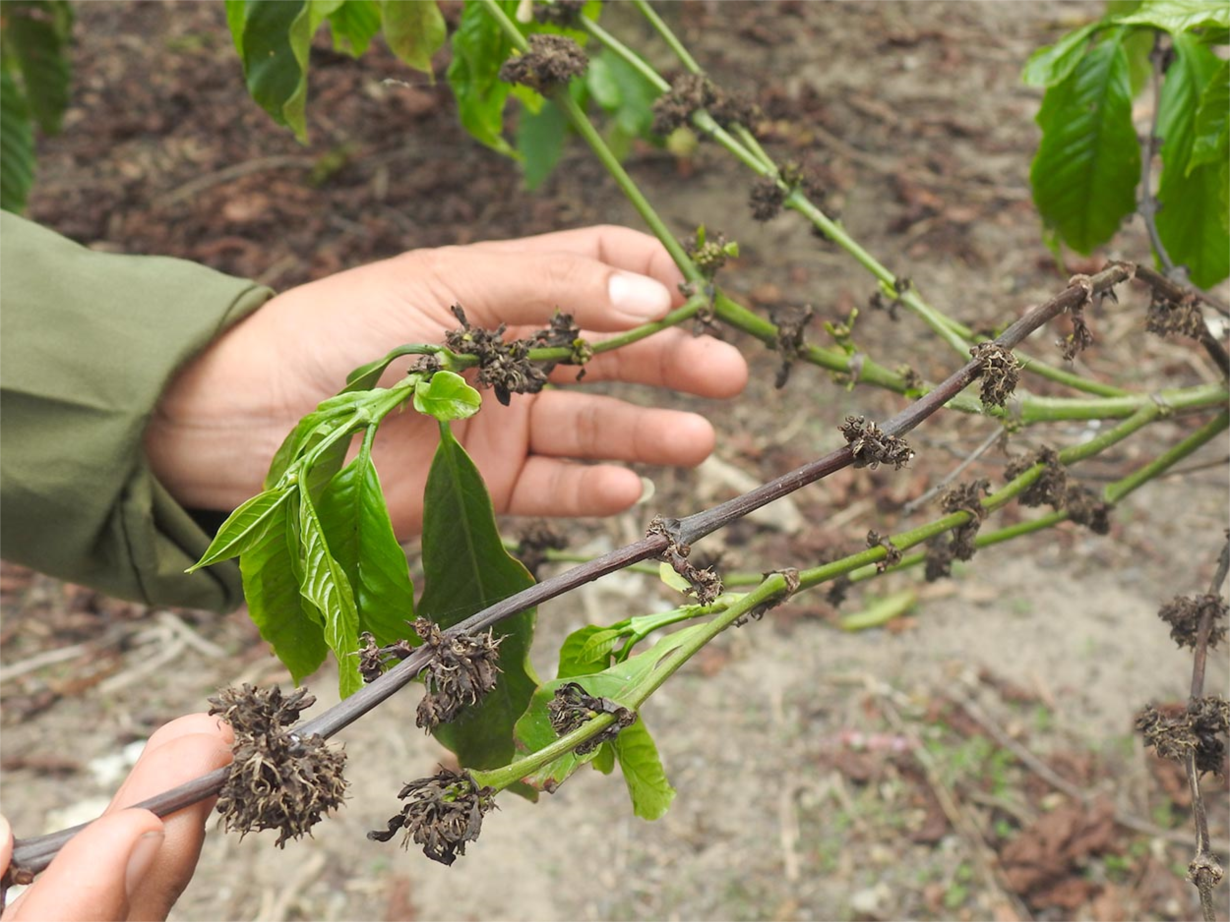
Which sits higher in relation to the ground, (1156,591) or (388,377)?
(388,377)

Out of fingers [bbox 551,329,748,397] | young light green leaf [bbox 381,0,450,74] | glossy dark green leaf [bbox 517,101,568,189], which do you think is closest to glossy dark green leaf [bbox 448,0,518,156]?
young light green leaf [bbox 381,0,450,74]

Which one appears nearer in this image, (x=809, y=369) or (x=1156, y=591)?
(x=1156, y=591)

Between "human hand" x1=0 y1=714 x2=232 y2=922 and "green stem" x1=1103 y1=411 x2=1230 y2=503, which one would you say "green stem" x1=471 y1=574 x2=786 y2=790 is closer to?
"human hand" x1=0 y1=714 x2=232 y2=922

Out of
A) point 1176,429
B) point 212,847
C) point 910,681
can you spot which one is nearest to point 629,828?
point 910,681

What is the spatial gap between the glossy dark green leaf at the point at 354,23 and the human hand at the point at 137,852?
31.5 inches

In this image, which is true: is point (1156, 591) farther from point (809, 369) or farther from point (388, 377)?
point (388, 377)

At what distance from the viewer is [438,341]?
1593 mm

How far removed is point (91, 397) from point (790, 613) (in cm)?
174

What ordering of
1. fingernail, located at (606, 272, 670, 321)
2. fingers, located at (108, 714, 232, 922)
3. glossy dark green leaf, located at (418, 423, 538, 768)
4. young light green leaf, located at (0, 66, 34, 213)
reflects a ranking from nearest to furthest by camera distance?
1. fingers, located at (108, 714, 232, 922)
2. glossy dark green leaf, located at (418, 423, 538, 768)
3. fingernail, located at (606, 272, 670, 321)
4. young light green leaf, located at (0, 66, 34, 213)

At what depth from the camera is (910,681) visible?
2475 mm

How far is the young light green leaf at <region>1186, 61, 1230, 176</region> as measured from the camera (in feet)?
3.20

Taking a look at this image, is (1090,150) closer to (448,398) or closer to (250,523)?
(448,398)

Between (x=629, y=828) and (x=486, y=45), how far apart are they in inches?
64.5

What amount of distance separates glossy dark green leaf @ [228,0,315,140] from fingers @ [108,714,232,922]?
0.68 m
